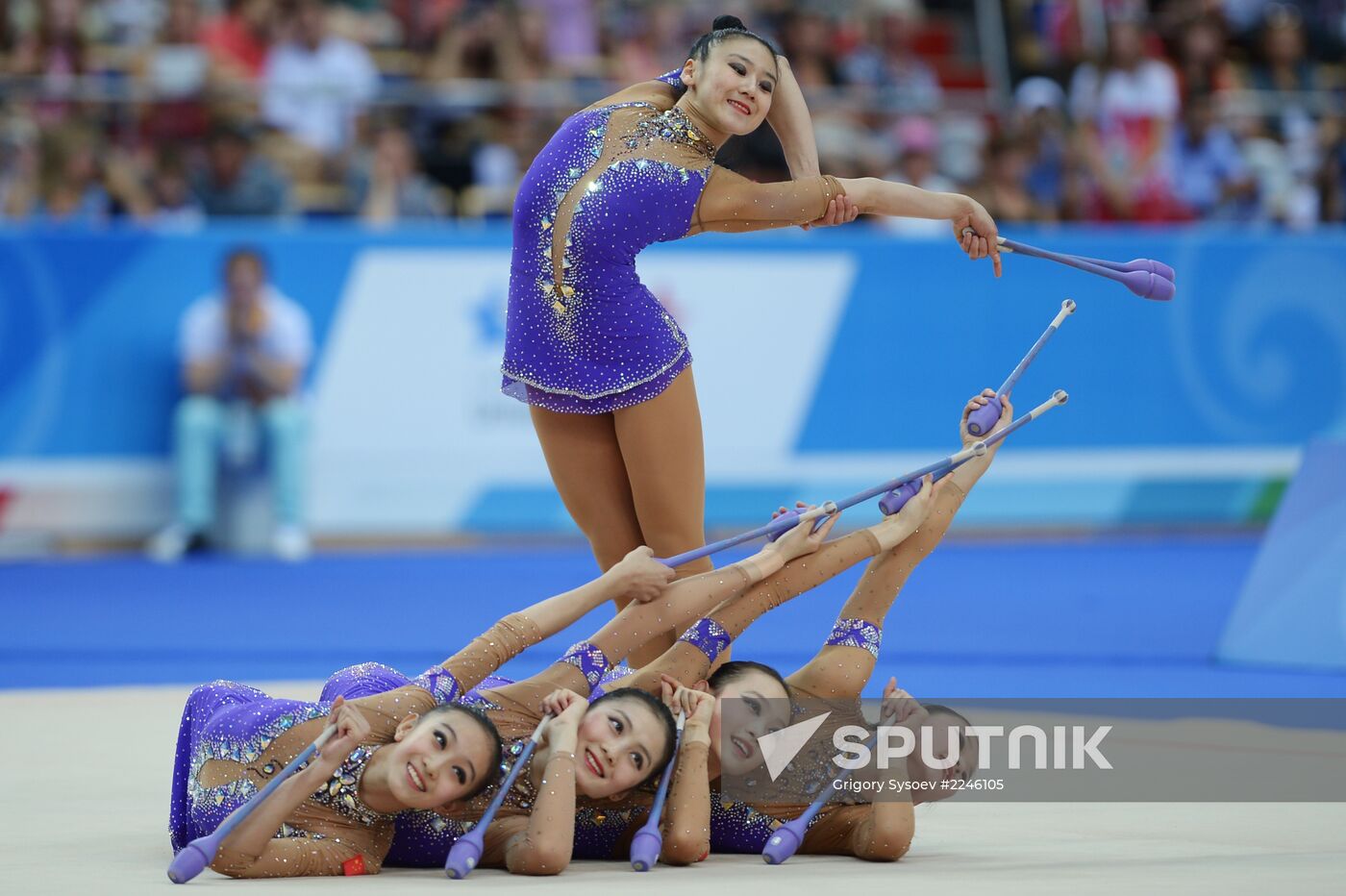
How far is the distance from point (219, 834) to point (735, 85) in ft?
6.12

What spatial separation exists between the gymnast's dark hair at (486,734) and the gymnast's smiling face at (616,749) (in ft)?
0.50

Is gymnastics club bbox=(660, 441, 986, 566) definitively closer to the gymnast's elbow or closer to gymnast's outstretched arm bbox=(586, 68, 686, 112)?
the gymnast's elbow

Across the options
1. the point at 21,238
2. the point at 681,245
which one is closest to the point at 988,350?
the point at 681,245

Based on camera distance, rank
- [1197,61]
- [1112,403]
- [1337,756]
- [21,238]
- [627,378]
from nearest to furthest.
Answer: [627,378] < [1337,756] < [21,238] < [1112,403] < [1197,61]

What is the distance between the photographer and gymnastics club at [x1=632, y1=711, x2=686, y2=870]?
358 centimetres

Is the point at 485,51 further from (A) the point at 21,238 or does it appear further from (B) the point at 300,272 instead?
(A) the point at 21,238

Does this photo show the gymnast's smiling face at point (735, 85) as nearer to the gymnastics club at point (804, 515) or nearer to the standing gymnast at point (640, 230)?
the standing gymnast at point (640, 230)

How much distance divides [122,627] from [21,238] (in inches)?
106

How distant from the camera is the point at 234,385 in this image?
9219 mm

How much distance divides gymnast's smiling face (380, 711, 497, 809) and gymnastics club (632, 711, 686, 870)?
1.03 feet

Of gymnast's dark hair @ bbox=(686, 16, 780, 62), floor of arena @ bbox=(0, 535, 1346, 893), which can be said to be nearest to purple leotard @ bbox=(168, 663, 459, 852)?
floor of arena @ bbox=(0, 535, 1346, 893)

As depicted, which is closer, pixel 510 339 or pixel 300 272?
pixel 510 339

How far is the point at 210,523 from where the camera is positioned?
30.6 ft

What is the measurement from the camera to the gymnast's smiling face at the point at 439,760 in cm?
347
